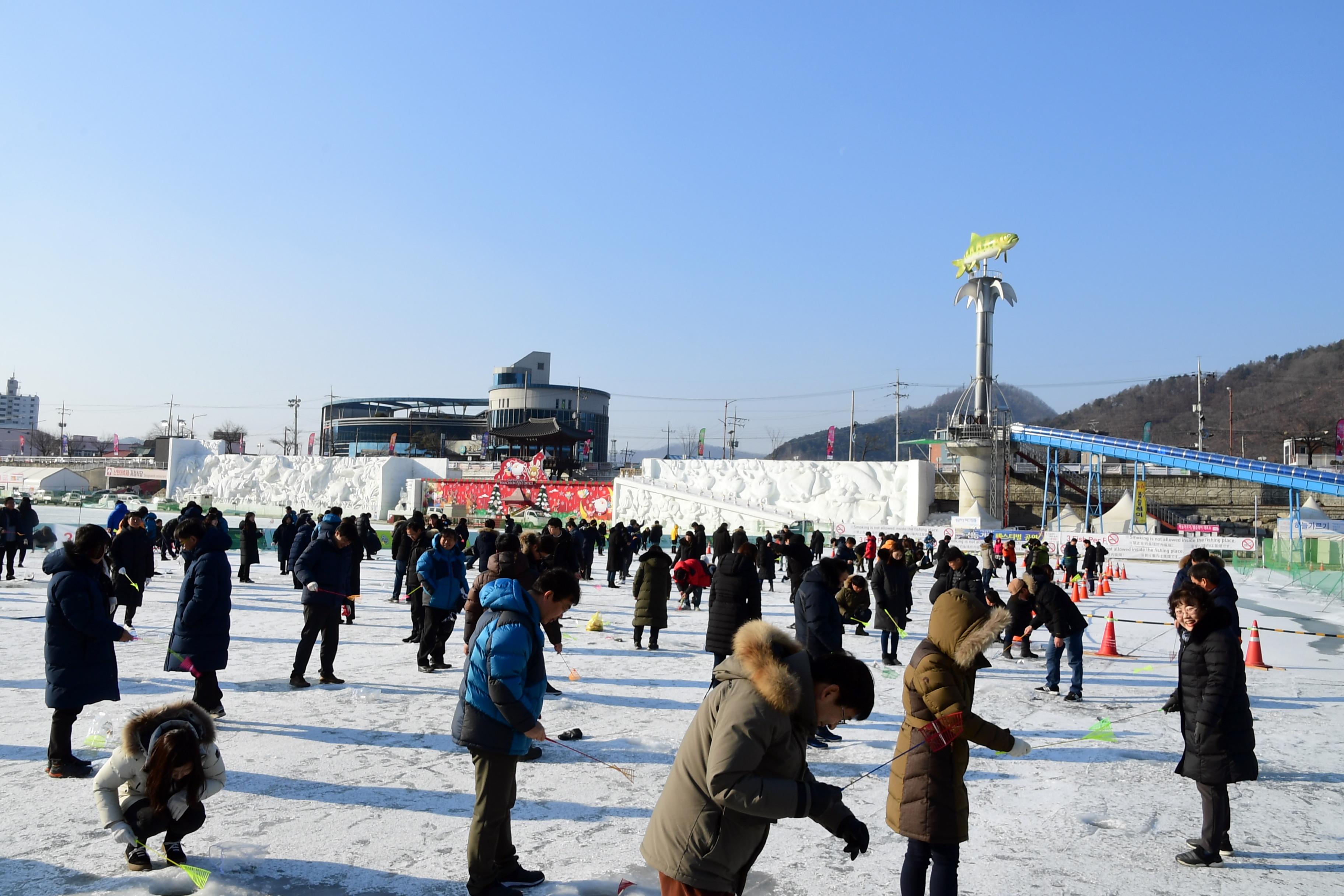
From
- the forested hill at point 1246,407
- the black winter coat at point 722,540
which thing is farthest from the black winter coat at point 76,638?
the forested hill at point 1246,407

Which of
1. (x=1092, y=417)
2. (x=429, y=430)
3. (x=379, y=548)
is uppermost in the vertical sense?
(x=1092, y=417)

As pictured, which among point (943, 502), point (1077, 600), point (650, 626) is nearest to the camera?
point (650, 626)

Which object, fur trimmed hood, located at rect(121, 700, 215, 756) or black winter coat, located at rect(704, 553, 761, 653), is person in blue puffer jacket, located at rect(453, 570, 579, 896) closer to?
fur trimmed hood, located at rect(121, 700, 215, 756)

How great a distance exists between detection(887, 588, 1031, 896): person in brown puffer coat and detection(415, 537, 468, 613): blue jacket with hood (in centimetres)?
526

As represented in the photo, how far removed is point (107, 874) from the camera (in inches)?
137

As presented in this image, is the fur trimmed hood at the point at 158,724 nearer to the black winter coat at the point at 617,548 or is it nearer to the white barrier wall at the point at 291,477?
the black winter coat at the point at 617,548

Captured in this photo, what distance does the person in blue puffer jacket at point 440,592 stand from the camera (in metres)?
7.68

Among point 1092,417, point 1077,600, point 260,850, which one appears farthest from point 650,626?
point 1092,417

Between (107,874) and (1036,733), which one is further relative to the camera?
(1036,733)

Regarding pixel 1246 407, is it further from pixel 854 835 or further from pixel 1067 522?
pixel 854 835

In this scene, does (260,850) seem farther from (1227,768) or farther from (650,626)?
(650,626)

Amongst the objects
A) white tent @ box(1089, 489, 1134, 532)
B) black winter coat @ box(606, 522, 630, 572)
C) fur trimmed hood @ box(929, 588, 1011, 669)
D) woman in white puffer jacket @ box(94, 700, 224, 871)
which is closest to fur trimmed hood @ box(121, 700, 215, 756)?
woman in white puffer jacket @ box(94, 700, 224, 871)

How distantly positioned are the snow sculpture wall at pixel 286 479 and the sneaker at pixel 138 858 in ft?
148

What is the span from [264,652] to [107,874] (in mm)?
5352
